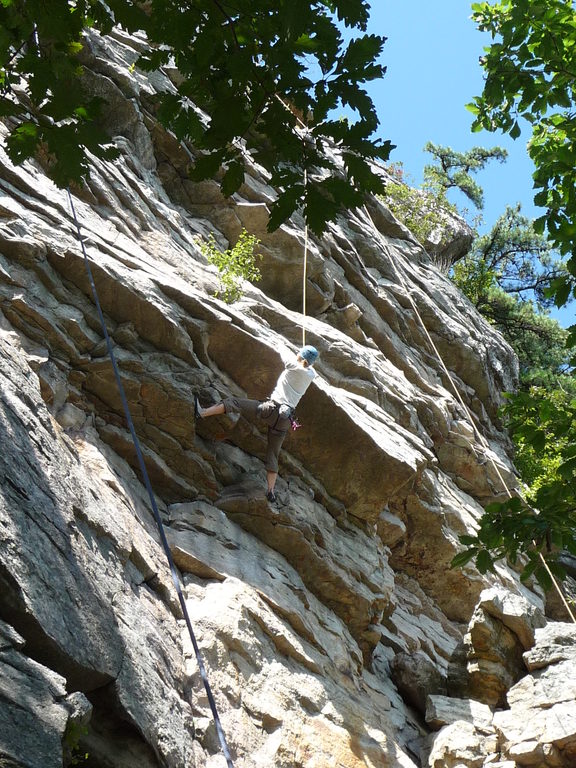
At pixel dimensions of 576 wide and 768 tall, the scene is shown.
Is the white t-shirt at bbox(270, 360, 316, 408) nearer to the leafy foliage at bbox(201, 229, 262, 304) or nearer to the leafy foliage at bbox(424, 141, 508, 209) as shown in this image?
the leafy foliage at bbox(201, 229, 262, 304)

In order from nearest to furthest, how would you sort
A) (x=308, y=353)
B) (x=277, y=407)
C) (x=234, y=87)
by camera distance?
(x=234, y=87) < (x=277, y=407) < (x=308, y=353)

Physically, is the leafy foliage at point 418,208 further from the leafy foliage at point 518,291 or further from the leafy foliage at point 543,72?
the leafy foliage at point 543,72

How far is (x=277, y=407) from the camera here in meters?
8.57

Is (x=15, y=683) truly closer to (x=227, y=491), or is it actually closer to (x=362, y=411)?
(x=227, y=491)

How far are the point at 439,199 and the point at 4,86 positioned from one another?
19539mm

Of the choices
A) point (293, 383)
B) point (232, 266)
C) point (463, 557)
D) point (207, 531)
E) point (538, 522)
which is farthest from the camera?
point (232, 266)

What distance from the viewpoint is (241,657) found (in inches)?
259

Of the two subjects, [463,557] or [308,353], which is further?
[308,353]

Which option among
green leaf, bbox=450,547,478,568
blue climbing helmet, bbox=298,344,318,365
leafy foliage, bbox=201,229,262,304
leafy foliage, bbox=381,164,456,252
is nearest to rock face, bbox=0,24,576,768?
leafy foliage, bbox=201,229,262,304

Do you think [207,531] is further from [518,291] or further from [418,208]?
[518,291]

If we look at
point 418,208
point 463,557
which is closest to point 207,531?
A: point 463,557

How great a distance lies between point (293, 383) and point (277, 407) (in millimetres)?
360

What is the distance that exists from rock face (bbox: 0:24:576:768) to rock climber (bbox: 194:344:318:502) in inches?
8.4

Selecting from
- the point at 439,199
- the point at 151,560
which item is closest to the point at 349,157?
the point at 151,560
